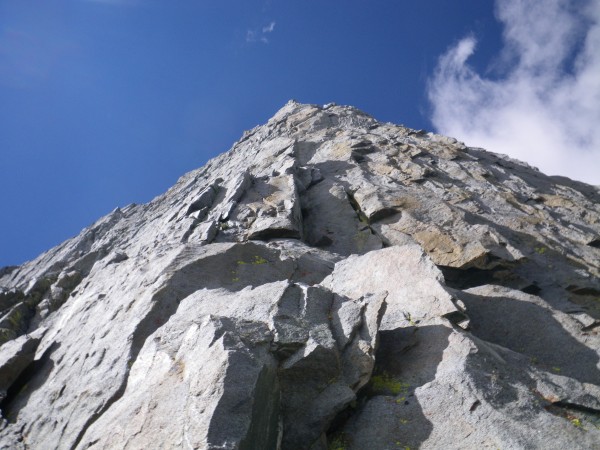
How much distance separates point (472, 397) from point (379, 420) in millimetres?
2426

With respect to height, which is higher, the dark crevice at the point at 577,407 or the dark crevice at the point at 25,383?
the dark crevice at the point at 25,383

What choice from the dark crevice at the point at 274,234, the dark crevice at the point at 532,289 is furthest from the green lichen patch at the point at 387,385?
the dark crevice at the point at 274,234

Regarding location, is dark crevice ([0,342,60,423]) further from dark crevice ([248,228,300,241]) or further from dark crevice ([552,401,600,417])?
dark crevice ([552,401,600,417])

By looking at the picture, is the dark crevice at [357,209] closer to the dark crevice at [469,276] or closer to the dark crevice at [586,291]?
the dark crevice at [469,276]

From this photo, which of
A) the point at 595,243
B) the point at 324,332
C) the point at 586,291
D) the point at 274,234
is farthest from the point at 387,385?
the point at 595,243

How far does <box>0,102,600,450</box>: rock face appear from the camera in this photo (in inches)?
425

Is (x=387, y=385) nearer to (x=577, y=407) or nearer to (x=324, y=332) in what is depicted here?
(x=324, y=332)

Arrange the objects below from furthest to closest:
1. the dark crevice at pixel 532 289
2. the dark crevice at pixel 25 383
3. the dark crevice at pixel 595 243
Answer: the dark crevice at pixel 595 243, the dark crevice at pixel 532 289, the dark crevice at pixel 25 383

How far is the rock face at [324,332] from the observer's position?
10797 millimetres

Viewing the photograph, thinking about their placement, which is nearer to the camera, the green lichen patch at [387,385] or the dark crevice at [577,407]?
the dark crevice at [577,407]

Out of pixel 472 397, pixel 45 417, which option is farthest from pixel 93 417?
pixel 472 397

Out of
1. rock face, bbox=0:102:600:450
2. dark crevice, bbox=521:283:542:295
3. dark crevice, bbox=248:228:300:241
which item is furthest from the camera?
dark crevice, bbox=248:228:300:241

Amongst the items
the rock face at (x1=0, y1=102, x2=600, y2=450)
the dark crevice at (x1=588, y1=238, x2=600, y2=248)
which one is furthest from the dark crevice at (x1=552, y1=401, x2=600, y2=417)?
the dark crevice at (x1=588, y1=238, x2=600, y2=248)

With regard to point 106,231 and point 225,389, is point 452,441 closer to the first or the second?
point 225,389
